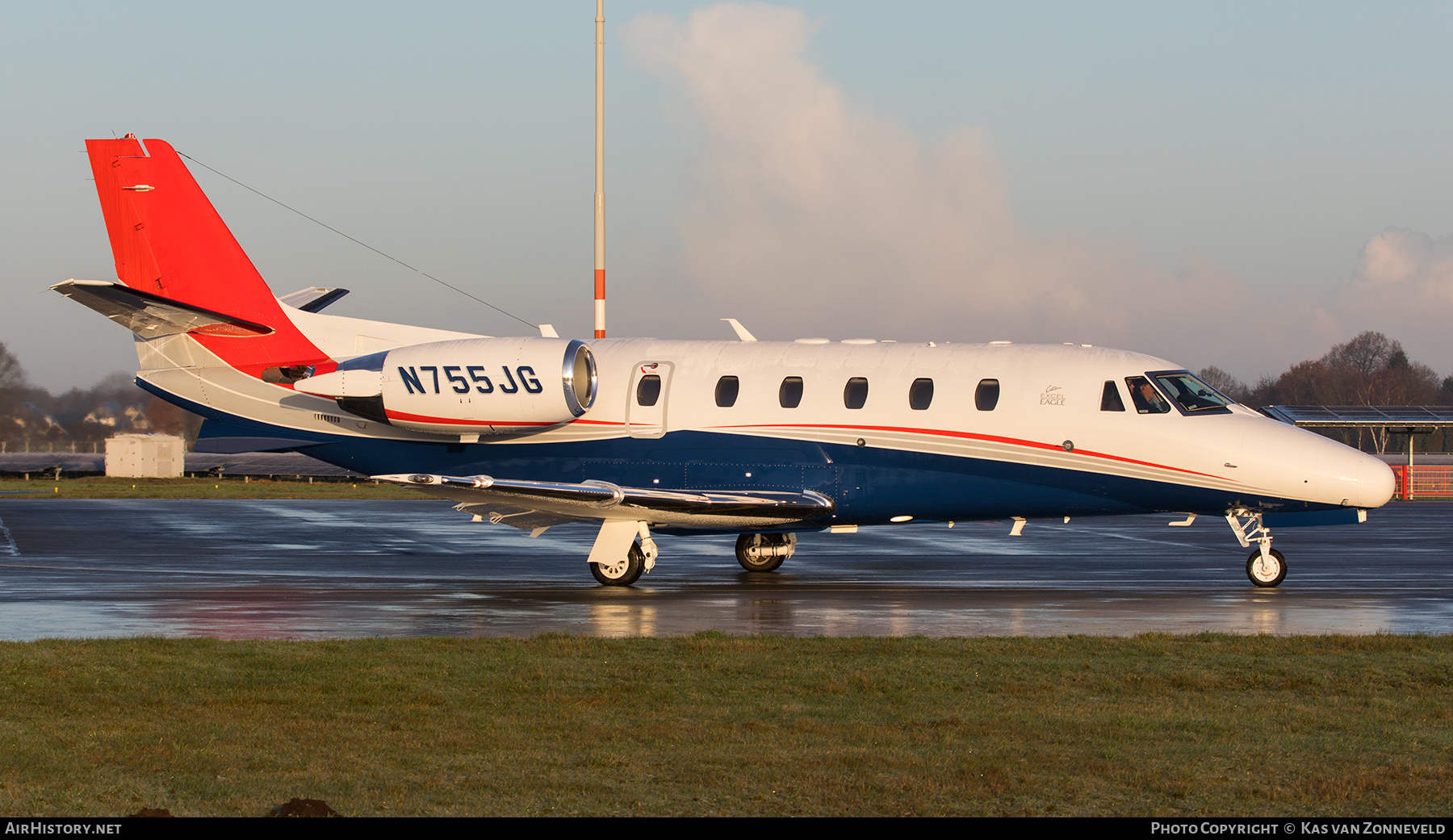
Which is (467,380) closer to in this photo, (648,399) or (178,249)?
(648,399)

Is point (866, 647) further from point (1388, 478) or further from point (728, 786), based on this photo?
point (1388, 478)

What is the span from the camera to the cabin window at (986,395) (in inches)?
746

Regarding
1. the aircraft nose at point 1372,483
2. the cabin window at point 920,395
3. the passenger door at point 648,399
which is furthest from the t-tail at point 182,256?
the aircraft nose at point 1372,483

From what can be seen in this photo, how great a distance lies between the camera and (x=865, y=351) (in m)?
19.8

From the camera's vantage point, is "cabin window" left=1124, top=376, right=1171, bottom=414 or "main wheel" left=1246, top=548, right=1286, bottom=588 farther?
"cabin window" left=1124, top=376, right=1171, bottom=414

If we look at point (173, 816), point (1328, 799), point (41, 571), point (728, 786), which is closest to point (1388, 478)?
point (1328, 799)

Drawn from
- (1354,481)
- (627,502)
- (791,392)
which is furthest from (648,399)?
(1354,481)

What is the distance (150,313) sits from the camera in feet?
66.6

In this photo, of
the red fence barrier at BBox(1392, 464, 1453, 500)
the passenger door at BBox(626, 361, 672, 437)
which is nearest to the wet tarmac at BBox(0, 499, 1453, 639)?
the passenger door at BBox(626, 361, 672, 437)

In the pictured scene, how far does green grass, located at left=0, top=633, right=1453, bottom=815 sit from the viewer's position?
263 inches

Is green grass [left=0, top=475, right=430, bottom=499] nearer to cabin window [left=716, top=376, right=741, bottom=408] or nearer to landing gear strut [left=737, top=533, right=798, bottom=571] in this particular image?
landing gear strut [left=737, top=533, right=798, bottom=571]

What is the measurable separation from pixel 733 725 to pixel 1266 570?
12.3 metres

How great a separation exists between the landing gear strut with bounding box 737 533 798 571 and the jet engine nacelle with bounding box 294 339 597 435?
3.81 metres
